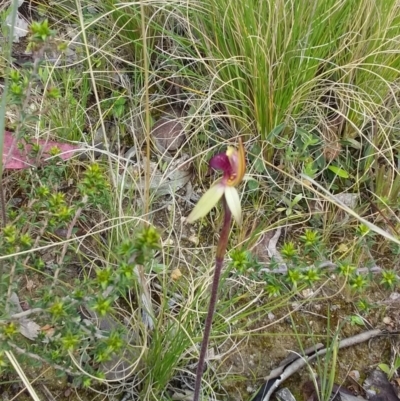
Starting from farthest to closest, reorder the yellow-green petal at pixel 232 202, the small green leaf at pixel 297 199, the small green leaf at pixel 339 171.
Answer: the small green leaf at pixel 339 171 < the small green leaf at pixel 297 199 < the yellow-green petal at pixel 232 202

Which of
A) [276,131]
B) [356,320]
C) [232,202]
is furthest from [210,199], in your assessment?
[276,131]

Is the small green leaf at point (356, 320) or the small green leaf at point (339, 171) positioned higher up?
the small green leaf at point (339, 171)

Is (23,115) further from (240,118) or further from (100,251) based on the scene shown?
(240,118)

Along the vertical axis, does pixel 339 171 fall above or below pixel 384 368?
above

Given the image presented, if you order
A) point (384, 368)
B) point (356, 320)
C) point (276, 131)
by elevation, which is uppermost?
point (276, 131)

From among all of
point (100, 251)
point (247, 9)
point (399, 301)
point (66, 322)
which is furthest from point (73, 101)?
point (399, 301)

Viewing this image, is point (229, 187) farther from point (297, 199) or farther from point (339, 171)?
point (339, 171)

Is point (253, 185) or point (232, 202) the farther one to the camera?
point (253, 185)

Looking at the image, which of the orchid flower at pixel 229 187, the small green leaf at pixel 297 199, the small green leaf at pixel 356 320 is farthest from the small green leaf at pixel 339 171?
the orchid flower at pixel 229 187

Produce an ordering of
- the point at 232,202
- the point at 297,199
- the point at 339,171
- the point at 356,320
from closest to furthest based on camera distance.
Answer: the point at 232,202 → the point at 356,320 → the point at 297,199 → the point at 339,171

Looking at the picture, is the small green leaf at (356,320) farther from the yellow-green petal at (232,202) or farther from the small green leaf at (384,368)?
the yellow-green petal at (232,202)

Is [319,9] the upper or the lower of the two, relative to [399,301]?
upper
